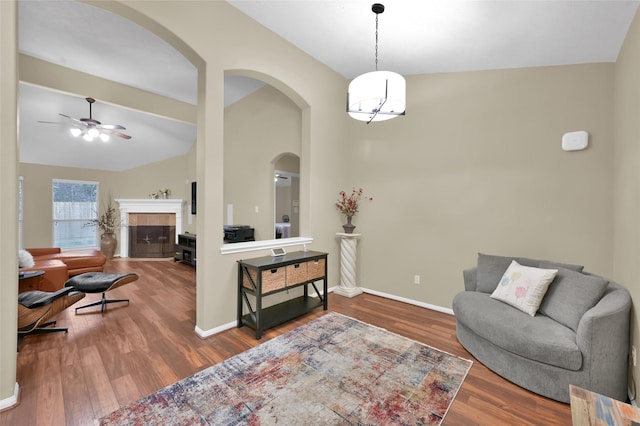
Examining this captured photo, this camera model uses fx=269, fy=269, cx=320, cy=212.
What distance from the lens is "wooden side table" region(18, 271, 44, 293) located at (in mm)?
3018

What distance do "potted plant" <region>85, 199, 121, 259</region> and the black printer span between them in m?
→ 3.74

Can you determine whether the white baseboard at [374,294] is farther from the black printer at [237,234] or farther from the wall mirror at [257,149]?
the wall mirror at [257,149]

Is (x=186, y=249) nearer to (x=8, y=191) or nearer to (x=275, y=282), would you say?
Result: (x=275, y=282)

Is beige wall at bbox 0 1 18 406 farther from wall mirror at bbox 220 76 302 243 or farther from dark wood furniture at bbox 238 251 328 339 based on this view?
wall mirror at bbox 220 76 302 243

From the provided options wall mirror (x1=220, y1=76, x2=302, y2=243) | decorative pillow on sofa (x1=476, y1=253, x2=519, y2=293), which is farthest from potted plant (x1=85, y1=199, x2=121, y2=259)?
decorative pillow on sofa (x1=476, y1=253, x2=519, y2=293)

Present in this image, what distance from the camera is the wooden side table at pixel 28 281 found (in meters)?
3.02

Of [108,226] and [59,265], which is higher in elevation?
[108,226]

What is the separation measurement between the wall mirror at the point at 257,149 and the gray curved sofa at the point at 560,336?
3.42 metres

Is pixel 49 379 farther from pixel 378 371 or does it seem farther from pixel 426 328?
pixel 426 328

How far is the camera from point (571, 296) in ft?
6.99

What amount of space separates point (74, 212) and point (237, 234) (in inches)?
193

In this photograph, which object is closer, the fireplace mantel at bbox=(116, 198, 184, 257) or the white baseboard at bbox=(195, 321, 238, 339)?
the white baseboard at bbox=(195, 321, 238, 339)

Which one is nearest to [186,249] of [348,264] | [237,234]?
[237,234]

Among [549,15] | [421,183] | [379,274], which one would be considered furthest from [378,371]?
[549,15]
